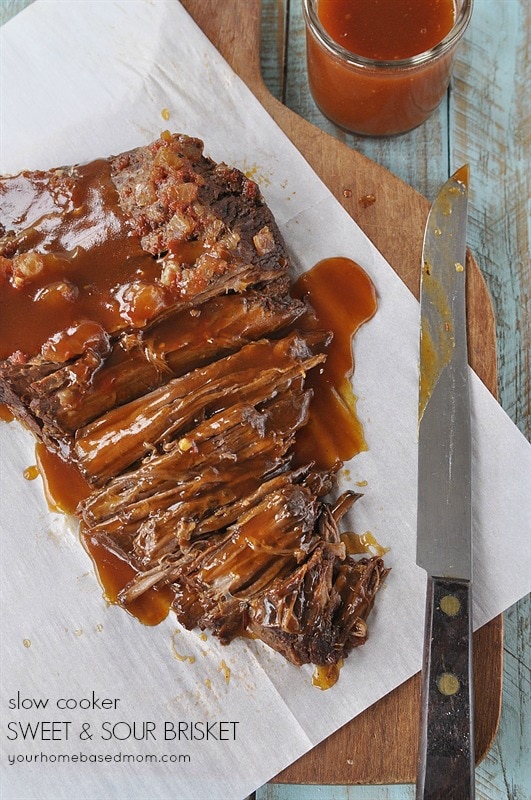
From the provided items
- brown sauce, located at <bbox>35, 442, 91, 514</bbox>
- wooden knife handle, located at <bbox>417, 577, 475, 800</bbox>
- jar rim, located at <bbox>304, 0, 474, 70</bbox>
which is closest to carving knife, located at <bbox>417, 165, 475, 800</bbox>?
wooden knife handle, located at <bbox>417, 577, 475, 800</bbox>

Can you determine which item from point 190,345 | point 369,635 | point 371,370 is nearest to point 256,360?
point 190,345

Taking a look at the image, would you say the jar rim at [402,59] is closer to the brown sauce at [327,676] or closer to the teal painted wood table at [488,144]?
the teal painted wood table at [488,144]

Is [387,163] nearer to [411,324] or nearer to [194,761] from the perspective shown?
[411,324]

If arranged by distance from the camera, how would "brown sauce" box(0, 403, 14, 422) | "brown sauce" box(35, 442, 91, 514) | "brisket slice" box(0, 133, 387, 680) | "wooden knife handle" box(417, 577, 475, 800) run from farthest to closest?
"brown sauce" box(0, 403, 14, 422) → "brown sauce" box(35, 442, 91, 514) → "brisket slice" box(0, 133, 387, 680) → "wooden knife handle" box(417, 577, 475, 800)

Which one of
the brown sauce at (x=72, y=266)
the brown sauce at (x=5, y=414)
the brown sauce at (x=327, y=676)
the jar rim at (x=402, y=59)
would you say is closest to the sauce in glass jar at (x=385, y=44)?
the jar rim at (x=402, y=59)

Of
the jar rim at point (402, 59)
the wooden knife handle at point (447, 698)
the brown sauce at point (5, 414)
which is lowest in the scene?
the wooden knife handle at point (447, 698)

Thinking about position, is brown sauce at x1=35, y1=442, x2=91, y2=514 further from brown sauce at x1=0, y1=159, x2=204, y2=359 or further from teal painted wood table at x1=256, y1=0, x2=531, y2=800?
teal painted wood table at x1=256, y1=0, x2=531, y2=800

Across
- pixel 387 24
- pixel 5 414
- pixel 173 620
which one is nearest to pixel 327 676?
pixel 173 620
